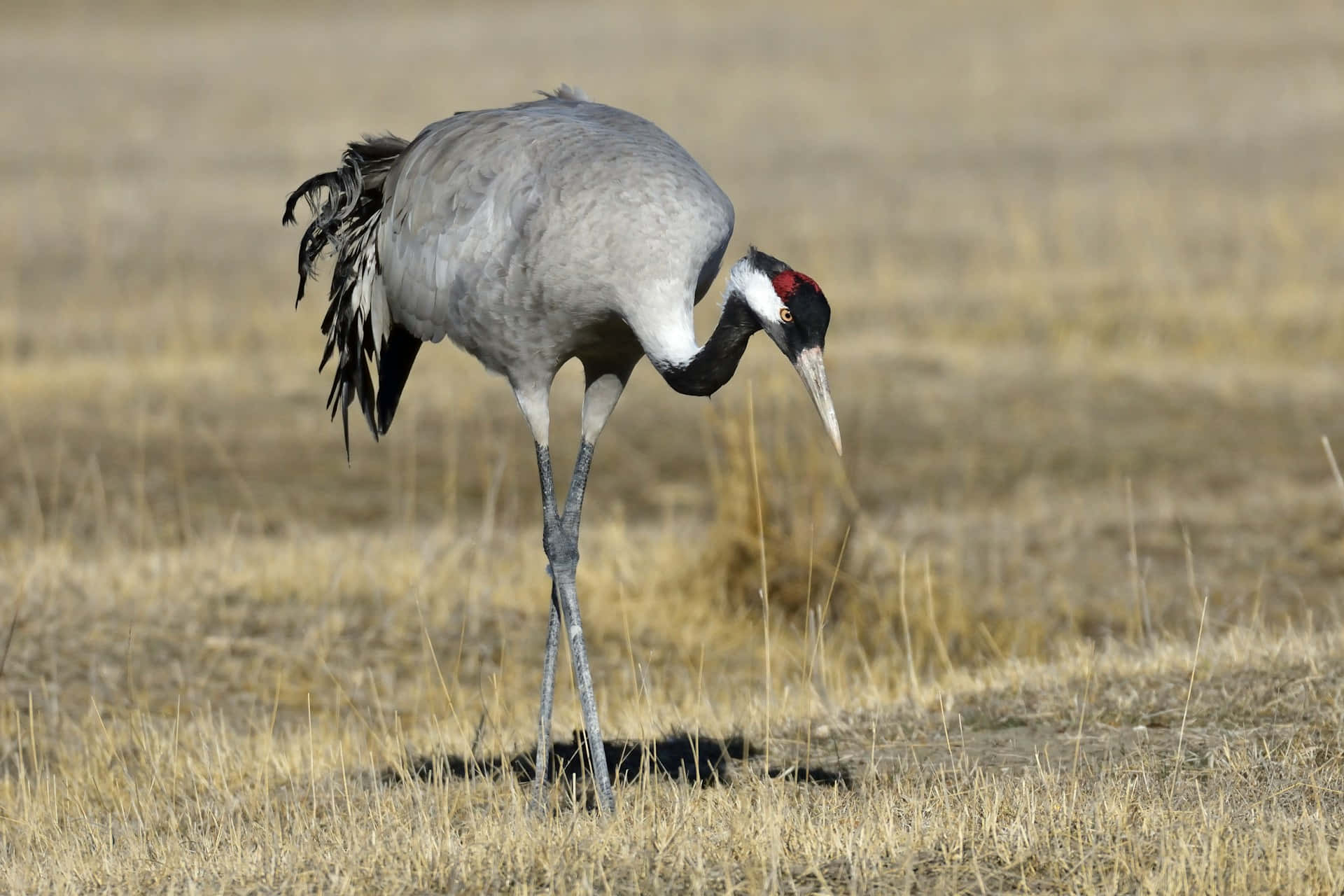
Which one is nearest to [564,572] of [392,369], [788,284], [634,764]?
[634,764]

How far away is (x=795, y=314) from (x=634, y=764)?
176 cm

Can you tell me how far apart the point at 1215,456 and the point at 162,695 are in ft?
23.9

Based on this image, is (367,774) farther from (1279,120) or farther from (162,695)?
(1279,120)

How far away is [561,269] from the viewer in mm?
4848

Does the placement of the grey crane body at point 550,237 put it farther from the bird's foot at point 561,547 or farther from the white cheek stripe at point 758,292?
the bird's foot at point 561,547

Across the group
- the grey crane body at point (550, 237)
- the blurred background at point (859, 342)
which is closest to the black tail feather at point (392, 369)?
the grey crane body at point (550, 237)

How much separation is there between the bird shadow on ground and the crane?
10.0 inches

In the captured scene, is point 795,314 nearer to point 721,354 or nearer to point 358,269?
point 721,354

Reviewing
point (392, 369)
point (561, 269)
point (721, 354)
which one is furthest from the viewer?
point (392, 369)

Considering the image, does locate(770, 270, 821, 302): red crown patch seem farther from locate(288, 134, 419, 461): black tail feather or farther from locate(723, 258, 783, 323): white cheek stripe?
locate(288, 134, 419, 461): black tail feather

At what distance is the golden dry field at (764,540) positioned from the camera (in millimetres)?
4297

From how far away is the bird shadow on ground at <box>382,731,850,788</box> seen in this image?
505 cm

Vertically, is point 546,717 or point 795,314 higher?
point 795,314

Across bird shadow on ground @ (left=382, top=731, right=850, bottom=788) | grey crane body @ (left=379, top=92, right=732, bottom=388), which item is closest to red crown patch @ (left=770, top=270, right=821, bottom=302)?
grey crane body @ (left=379, top=92, right=732, bottom=388)
